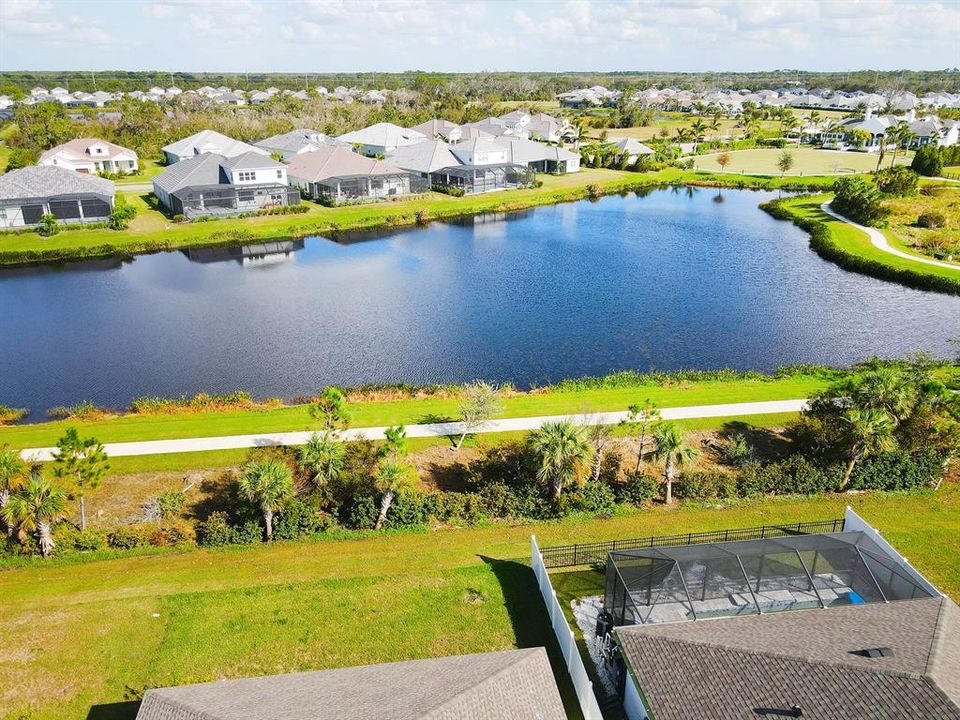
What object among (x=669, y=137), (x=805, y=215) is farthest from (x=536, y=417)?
(x=669, y=137)

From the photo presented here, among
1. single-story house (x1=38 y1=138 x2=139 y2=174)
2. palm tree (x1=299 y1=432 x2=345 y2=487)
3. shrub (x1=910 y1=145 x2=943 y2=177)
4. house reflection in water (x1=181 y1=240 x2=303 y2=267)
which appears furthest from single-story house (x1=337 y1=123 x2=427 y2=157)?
palm tree (x1=299 y1=432 x2=345 y2=487)

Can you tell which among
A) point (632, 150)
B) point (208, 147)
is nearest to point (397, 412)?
point (208, 147)

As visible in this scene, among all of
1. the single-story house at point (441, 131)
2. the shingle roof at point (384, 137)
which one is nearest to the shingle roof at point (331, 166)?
the shingle roof at point (384, 137)

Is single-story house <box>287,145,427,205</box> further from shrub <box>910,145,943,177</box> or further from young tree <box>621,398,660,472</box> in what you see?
shrub <box>910,145,943,177</box>

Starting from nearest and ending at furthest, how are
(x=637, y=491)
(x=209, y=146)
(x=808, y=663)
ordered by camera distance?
(x=808, y=663) → (x=637, y=491) → (x=209, y=146)

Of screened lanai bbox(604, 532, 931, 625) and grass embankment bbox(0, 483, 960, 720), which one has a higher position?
screened lanai bbox(604, 532, 931, 625)

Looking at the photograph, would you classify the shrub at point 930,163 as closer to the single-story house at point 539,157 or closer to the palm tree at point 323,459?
the single-story house at point 539,157

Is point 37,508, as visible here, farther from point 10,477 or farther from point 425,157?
point 425,157
